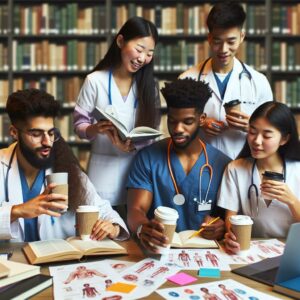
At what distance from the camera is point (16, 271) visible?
142cm

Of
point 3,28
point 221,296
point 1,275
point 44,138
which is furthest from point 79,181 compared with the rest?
point 3,28

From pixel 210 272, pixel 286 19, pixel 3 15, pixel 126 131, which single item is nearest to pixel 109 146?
pixel 126 131

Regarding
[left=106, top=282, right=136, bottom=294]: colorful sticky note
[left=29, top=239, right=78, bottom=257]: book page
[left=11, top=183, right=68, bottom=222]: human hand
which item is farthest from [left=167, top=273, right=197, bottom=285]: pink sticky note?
[left=11, top=183, right=68, bottom=222]: human hand

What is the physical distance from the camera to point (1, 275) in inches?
53.8

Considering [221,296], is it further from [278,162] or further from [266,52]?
[266,52]

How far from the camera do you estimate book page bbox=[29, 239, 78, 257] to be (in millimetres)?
→ 1628

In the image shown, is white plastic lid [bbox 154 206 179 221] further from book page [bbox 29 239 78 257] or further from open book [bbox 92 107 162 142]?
open book [bbox 92 107 162 142]

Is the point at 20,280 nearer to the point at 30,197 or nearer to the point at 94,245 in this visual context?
the point at 94,245

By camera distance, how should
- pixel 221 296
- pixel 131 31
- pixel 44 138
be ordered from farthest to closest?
pixel 131 31 → pixel 44 138 → pixel 221 296

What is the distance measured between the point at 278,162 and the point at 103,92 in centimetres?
103

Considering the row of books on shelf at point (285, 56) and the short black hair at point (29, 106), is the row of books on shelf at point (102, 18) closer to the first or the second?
the row of books on shelf at point (285, 56)

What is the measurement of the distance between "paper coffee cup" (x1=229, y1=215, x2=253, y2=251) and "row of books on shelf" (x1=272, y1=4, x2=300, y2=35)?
3.25 metres

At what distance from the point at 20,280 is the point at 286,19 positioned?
3897mm

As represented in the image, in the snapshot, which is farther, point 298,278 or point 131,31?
point 131,31
